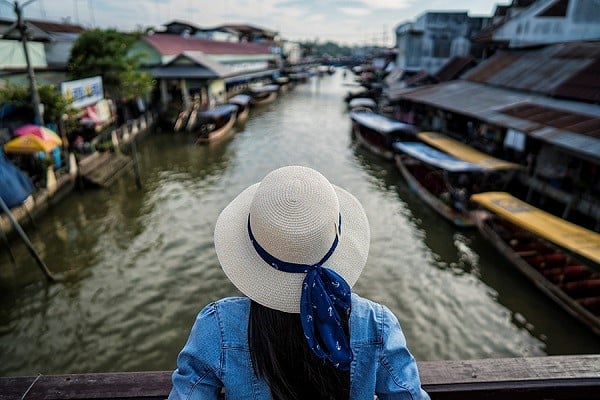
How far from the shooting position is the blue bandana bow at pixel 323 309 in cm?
111

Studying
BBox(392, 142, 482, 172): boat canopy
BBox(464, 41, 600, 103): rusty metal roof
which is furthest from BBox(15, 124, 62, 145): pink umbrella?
BBox(464, 41, 600, 103): rusty metal roof

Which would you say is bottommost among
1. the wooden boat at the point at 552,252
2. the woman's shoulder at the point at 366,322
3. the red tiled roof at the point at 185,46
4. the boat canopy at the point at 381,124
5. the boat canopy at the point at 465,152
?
the wooden boat at the point at 552,252

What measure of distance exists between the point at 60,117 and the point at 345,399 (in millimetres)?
15926

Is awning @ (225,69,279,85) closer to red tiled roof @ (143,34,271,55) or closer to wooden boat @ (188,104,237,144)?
red tiled roof @ (143,34,271,55)

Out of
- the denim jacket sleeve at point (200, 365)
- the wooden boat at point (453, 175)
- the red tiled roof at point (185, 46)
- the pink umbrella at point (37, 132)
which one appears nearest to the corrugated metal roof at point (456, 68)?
the wooden boat at point (453, 175)

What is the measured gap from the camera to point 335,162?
1925 cm

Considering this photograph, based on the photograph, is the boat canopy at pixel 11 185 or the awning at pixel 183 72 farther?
the awning at pixel 183 72

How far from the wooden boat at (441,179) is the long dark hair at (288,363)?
1142 cm

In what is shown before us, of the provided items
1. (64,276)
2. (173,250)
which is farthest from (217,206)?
(64,276)

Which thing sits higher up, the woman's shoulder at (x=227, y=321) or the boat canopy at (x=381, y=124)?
the woman's shoulder at (x=227, y=321)

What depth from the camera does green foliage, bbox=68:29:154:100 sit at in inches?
763

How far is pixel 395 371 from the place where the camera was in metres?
1.19

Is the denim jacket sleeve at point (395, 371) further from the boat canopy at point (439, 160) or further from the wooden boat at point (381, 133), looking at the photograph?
the wooden boat at point (381, 133)

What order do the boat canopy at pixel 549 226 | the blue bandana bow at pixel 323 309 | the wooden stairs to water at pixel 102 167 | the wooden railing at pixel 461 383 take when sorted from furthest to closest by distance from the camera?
the wooden stairs to water at pixel 102 167 < the boat canopy at pixel 549 226 < the wooden railing at pixel 461 383 < the blue bandana bow at pixel 323 309
